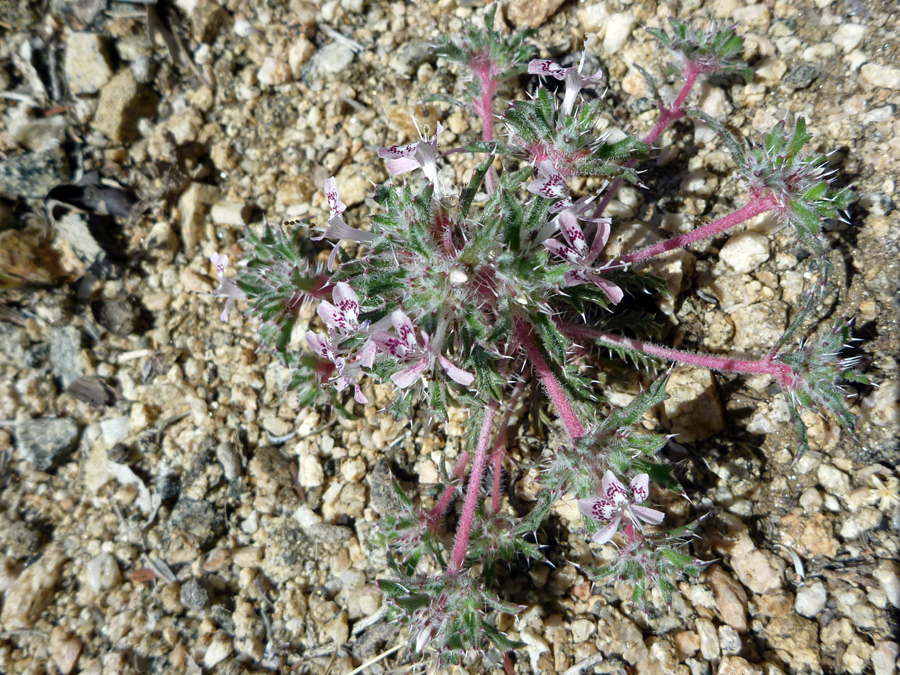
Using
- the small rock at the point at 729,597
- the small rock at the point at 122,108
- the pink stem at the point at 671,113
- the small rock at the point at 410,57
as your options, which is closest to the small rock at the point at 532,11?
the small rock at the point at 410,57

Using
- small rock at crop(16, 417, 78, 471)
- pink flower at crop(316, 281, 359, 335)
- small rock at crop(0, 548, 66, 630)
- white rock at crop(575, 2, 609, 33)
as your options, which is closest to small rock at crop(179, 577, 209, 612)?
small rock at crop(0, 548, 66, 630)

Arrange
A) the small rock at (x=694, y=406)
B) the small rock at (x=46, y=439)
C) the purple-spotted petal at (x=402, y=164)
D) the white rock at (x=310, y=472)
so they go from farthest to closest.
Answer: the small rock at (x=46, y=439) → the white rock at (x=310, y=472) → the small rock at (x=694, y=406) → the purple-spotted petal at (x=402, y=164)

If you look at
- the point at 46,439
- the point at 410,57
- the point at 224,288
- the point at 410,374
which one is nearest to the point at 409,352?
the point at 410,374

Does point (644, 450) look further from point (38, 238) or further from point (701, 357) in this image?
point (38, 238)

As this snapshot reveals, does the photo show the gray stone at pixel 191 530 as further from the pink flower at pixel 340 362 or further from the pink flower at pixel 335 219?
the pink flower at pixel 335 219

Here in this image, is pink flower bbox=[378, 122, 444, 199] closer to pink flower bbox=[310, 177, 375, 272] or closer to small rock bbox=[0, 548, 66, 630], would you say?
pink flower bbox=[310, 177, 375, 272]

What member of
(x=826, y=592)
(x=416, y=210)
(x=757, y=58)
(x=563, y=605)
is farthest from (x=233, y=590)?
(x=757, y=58)

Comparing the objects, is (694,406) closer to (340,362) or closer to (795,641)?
(795,641)
